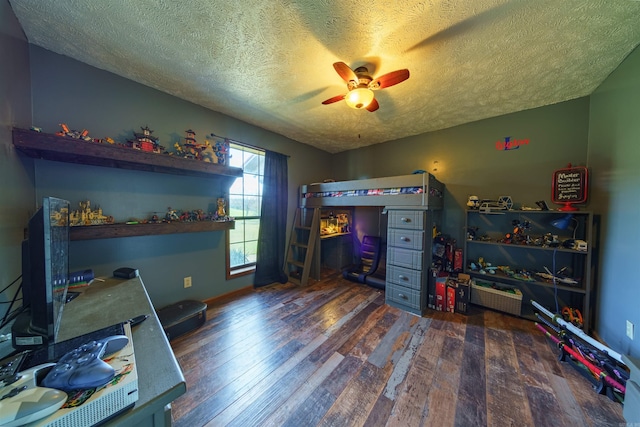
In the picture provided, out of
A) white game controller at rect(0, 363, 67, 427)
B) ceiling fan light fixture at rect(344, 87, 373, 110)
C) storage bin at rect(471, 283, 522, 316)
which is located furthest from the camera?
storage bin at rect(471, 283, 522, 316)

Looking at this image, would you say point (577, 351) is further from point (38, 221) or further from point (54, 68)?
point (54, 68)

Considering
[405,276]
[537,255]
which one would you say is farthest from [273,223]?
[537,255]

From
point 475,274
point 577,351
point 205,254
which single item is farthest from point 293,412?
point 475,274

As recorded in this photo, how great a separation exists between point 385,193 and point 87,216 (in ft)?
9.68

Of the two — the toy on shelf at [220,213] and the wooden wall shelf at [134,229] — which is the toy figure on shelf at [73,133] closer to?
the wooden wall shelf at [134,229]

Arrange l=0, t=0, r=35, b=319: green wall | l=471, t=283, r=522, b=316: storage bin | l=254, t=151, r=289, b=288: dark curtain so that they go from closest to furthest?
1. l=0, t=0, r=35, b=319: green wall
2. l=471, t=283, r=522, b=316: storage bin
3. l=254, t=151, r=289, b=288: dark curtain

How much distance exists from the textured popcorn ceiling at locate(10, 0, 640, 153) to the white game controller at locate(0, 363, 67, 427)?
183cm

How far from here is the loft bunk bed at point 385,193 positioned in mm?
2387

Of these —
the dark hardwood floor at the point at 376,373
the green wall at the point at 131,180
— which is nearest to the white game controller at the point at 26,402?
the dark hardwood floor at the point at 376,373

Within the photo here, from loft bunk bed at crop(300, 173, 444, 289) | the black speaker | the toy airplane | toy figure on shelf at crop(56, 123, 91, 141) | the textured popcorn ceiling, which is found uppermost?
the textured popcorn ceiling

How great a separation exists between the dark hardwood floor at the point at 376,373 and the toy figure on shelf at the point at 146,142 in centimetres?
181

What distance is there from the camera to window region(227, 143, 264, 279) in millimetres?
2881

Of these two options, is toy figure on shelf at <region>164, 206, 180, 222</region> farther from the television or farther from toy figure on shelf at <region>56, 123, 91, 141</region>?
the television

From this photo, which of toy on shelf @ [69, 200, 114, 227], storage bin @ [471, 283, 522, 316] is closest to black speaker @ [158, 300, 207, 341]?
toy on shelf @ [69, 200, 114, 227]
